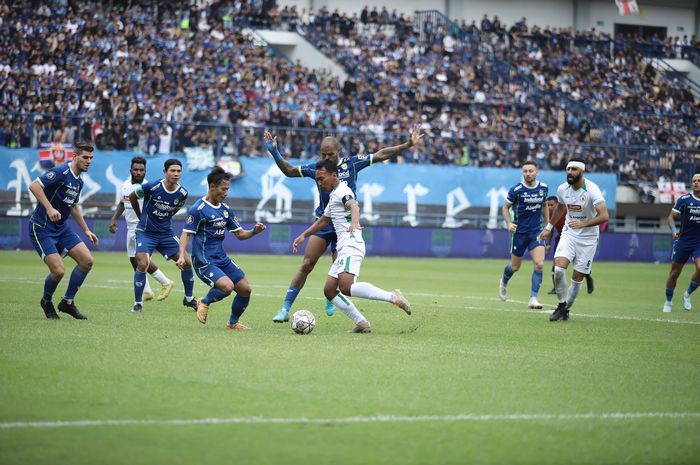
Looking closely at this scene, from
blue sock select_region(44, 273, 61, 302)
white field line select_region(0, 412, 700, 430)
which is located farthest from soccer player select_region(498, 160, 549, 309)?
white field line select_region(0, 412, 700, 430)

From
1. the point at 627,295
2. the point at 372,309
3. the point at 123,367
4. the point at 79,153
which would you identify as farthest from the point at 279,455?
the point at 627,295

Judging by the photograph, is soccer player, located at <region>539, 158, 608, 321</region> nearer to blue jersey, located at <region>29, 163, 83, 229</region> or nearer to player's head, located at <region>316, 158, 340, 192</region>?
player's head, located at <region>316, 158, 340, 192</region>

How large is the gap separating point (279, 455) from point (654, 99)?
48238 millimetres

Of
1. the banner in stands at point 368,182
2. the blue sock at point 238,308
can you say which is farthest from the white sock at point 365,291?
the banner in stands at point 368,182

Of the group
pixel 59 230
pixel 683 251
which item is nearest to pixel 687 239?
pixel 683 251

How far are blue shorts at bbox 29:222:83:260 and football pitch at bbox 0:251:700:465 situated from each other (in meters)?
0.96

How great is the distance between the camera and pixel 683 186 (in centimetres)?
4300

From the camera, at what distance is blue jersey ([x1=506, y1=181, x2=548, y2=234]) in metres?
19.1

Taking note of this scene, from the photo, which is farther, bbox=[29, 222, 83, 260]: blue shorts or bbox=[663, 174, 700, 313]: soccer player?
bbox=[663, 174, 700, 313]: soccer player

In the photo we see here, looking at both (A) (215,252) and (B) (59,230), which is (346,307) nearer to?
(A) (215,252)

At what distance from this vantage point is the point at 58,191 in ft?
45.0

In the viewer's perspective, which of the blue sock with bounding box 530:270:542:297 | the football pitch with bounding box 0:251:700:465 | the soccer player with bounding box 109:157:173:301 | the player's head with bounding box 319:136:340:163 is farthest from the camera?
the blue sock with bounding box 530:270:542:297

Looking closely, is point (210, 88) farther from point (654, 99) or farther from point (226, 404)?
point (226, 404)

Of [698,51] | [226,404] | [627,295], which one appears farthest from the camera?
[698,51]
